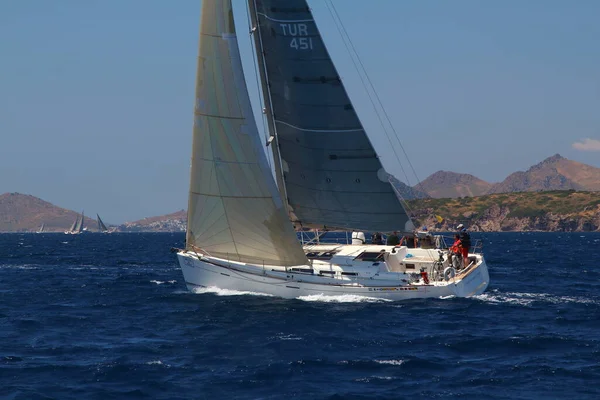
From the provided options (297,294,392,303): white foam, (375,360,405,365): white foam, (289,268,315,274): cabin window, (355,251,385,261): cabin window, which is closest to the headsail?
(355,251,385,261): cabin window

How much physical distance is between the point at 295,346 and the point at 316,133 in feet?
38.5

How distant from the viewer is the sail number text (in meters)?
32.3

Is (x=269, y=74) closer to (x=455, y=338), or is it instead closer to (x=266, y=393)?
(x=455, y=338)

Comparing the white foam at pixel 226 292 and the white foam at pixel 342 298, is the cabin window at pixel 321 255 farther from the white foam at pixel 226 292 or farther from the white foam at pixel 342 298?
the white foam at pixel 226 292

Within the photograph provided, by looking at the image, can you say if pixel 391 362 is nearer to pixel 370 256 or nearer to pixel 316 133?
pixel 370 256

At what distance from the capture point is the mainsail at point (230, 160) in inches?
1202

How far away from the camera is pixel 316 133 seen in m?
32.7

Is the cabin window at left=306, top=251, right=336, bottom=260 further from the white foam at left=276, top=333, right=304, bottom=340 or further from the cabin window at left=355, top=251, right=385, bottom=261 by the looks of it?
the white foam at left=276, top=333, right=304, bottom=340

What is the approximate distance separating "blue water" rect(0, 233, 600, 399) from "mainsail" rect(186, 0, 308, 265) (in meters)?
2.30

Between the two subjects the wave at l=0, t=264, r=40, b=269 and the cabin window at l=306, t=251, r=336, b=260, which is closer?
the cabin window at l=306, t=251, r=336, b=260

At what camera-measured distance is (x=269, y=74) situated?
32.5 m

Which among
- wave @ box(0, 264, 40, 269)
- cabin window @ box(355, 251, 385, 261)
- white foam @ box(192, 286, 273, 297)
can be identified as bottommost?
wave @ box(0, 264, 40, 269)

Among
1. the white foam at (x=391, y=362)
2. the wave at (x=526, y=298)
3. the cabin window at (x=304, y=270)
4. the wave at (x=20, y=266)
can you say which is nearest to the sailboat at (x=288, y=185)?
the cabin window at (x=304, y=270)

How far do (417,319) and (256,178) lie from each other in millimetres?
7849
